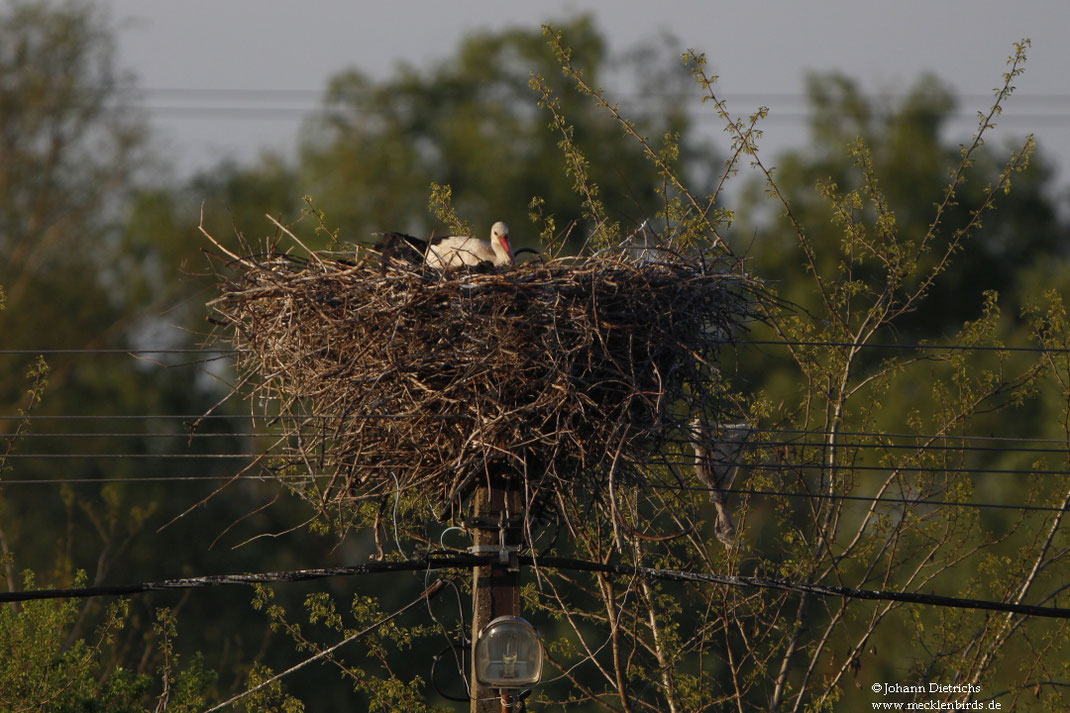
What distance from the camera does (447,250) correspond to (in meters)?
7.71

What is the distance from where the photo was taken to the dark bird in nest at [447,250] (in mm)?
6898

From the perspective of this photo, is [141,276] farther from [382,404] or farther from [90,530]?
[382,404]

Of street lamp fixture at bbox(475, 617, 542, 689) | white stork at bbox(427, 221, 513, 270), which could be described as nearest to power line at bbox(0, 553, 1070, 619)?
street lamp fixture at bbox(475, 617, 542, 689)

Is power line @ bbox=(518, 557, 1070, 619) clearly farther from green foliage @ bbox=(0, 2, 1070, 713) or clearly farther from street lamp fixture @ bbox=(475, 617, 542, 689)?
green foliage @ bbox=(0, 2, 1070, 713)

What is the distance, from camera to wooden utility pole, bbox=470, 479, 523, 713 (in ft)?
22.4

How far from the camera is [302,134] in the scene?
2361 cm

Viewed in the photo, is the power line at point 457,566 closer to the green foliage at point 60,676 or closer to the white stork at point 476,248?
the white stork at point 476,248

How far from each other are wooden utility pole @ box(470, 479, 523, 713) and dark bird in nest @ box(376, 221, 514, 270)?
43.0 inches

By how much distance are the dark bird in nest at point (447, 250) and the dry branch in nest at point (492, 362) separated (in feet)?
0.62

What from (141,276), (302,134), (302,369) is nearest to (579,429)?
(302,369)

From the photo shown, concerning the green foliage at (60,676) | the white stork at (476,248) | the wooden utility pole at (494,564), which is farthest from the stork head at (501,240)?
the green foliage at (60,676)

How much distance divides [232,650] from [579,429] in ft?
42.4

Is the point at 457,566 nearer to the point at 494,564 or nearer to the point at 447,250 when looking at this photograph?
the point at 494,564

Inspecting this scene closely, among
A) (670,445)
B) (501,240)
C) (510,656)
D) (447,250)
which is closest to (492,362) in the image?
(510,656)
